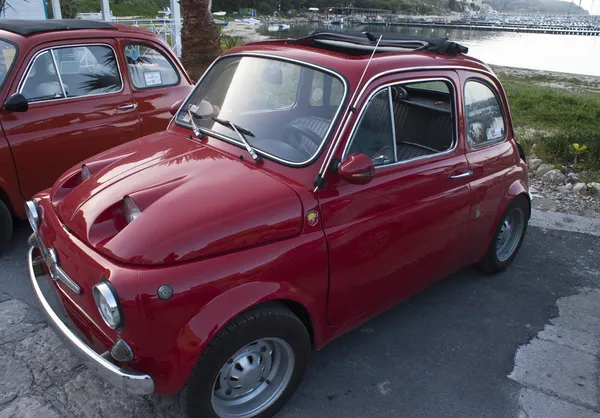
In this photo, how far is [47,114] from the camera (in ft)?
15.2

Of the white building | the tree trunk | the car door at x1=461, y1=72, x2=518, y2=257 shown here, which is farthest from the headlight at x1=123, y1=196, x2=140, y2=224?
the white building

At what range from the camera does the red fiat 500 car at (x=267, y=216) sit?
7.55 ft

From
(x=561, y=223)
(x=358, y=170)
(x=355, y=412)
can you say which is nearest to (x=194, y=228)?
(x=358, y=170)

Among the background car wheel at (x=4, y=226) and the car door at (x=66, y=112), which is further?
the car door at (x=66, y=112)

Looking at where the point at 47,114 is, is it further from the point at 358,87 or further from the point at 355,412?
the point at 355,412

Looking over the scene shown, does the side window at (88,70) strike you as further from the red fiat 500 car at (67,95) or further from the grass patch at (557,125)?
the grass patch at (557,125)

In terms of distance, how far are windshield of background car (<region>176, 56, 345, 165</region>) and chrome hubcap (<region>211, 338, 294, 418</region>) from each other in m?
1.08

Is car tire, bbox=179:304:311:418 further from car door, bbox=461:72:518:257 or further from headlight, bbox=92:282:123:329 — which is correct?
car door, bbox=461:72:518:257

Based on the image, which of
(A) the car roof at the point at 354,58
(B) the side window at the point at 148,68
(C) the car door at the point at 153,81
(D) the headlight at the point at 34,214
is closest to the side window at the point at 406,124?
(A) the car roof at the point at 354,58

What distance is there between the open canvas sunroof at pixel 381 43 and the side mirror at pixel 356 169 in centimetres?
104

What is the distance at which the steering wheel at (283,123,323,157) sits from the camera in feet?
9.58

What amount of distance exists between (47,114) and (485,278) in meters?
4.40

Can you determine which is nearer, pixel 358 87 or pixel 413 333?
pixel 358 87

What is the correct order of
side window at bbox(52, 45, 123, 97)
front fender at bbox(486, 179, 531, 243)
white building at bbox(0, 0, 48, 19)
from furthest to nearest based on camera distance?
white building at bbox(0, 0, 48, 19), side window at bbox(52, 45, 123, 97), front fender at bbox(486, 179, 531, 243)
